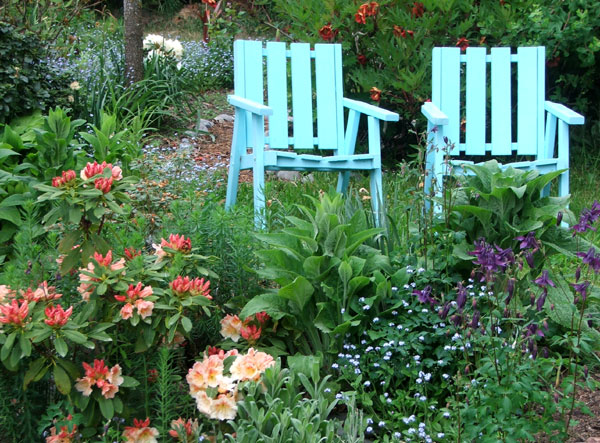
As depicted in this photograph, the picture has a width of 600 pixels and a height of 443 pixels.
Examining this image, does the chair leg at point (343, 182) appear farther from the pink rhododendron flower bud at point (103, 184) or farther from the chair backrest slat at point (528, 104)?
the pink rhododendron flower bud at point (103, 184)

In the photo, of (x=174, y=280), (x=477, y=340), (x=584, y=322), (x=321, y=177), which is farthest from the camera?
(x=321, y=177)

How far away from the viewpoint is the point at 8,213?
275cm

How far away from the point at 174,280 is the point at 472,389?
900 millimetres

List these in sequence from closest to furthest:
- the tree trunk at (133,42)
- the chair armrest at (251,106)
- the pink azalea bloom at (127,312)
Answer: the pink azalea bloom at (127,312) → the chair armrest at (251,106) → the tree trunk at (133,42)

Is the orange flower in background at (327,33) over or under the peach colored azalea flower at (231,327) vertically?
over

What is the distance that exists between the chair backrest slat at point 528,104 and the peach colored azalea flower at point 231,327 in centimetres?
235

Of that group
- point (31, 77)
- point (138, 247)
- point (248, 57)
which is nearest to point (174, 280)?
point (138, 247)

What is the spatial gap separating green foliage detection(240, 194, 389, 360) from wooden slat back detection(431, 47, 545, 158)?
5.46 feet

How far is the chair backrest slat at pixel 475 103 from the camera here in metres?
4.25

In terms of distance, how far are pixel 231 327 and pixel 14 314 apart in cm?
80

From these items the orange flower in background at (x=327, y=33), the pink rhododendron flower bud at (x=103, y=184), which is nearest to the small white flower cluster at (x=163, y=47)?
the orange flower in background at (x=327, y=33)

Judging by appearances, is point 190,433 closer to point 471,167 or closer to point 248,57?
point 471,167

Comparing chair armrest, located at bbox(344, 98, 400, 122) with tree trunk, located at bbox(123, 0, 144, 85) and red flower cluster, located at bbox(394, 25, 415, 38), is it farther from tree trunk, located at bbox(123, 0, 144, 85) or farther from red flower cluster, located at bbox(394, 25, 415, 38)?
tree trunk, located at bbox(123, 0, 144, 85)

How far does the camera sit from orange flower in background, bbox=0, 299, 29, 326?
192 cm
